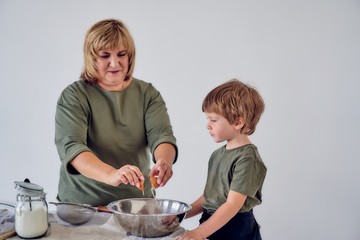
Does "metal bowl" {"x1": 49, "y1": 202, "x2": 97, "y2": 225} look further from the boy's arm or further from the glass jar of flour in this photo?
the boy's arm

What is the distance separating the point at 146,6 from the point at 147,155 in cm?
129

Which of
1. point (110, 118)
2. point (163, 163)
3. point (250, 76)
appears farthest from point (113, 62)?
point (250, 76)

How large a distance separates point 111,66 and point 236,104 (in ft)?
1.50

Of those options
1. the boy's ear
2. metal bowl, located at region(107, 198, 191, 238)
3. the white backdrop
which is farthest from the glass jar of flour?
the white backdrop

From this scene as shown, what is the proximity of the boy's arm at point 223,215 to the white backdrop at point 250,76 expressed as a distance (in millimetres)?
1396

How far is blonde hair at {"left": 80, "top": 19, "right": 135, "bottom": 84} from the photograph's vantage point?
1.58m

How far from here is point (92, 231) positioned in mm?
1269

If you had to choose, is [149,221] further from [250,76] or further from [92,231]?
[250,76]

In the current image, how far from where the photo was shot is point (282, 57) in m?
2.64

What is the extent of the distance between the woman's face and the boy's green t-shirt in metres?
0.44

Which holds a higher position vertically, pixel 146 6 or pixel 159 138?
pixel 146 6

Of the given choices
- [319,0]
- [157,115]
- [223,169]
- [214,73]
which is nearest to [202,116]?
[214,73]

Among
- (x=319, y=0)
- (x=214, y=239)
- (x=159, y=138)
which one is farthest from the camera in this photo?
(x=319, y=0)

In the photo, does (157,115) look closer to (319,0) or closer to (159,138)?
(159,138)
